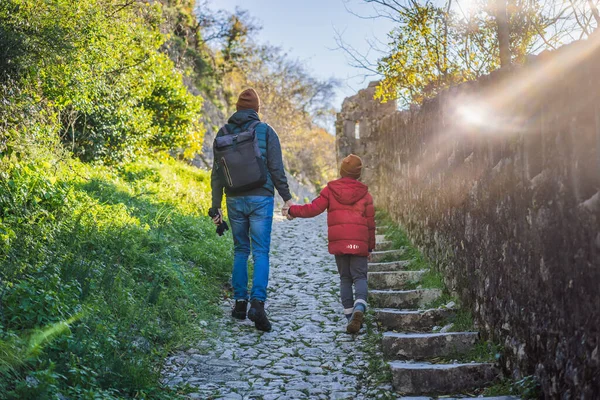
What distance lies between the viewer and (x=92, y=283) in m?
5.14

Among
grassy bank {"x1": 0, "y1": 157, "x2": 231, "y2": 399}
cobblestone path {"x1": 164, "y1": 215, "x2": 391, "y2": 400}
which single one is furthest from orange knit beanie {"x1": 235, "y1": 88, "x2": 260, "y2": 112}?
cobblestone path {"x1": 164, "y1": 215, "x2": 391, "y2": 400}

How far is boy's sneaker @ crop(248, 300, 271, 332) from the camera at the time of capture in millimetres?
5707

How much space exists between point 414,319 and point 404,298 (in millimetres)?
716

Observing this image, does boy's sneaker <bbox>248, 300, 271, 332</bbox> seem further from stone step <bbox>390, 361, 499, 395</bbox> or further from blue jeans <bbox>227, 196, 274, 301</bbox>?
stone step <bbox>390, 361, 499, 395</bbox>

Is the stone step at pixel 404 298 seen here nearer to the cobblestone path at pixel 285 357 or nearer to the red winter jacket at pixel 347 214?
the cobblestone path at pixel 285 357

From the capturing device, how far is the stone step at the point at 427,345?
471 cm

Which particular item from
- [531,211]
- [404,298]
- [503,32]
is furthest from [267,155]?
[503,32]

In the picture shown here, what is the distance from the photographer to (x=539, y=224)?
139 inches

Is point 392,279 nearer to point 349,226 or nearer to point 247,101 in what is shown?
point 349,226

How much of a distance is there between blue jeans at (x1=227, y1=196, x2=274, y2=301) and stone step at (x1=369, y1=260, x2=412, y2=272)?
2228 millimetres

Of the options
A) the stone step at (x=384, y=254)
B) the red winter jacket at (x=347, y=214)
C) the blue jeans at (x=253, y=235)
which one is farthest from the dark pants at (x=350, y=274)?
the stone step at (x=384, y=254)

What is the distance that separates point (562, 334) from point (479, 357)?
52.1 inches

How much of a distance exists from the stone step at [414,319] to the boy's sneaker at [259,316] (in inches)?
44.7

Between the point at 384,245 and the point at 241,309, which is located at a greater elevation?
the point at 384,245
